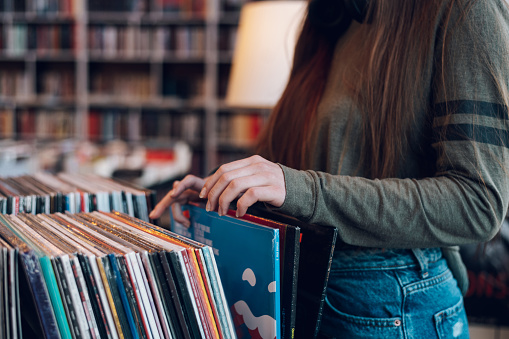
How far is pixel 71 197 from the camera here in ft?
2.45

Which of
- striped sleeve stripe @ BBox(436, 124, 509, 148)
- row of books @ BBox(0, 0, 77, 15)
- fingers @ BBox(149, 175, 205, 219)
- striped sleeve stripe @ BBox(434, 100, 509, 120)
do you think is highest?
row of books @ BBox(0, 0, 77, 15)

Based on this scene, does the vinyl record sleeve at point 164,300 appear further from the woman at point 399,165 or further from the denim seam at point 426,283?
the denim seam at point 426,283

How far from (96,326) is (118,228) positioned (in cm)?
14

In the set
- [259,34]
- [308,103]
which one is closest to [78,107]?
[259,34]

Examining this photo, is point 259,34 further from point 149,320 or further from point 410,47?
point 149,320

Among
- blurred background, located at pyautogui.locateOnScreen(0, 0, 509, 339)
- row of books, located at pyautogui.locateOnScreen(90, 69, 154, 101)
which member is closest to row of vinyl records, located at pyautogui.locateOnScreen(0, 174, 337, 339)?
blurred background, located at pyautogui.locateOnScreen(0, 0, 509, 339)

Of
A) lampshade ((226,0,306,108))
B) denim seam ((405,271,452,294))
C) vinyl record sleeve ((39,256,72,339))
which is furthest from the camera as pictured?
lampshade ((226,0,306,108))

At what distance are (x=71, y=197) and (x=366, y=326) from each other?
47 cm

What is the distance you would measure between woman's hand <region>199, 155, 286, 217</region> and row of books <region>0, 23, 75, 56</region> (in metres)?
4.01

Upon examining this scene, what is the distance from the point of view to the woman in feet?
1.98

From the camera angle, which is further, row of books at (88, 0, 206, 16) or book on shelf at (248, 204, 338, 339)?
row of books at (88, 0, 206, 16)

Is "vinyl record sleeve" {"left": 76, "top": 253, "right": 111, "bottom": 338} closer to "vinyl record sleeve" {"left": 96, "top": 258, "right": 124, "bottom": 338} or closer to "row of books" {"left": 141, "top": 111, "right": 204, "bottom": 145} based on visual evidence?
"vinyl record sleeve" {"left": 96, "top": 258, "right": 124, "bottom": 338}

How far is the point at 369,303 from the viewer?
704 millimetres

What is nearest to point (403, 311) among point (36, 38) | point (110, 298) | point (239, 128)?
point (110, 298)
